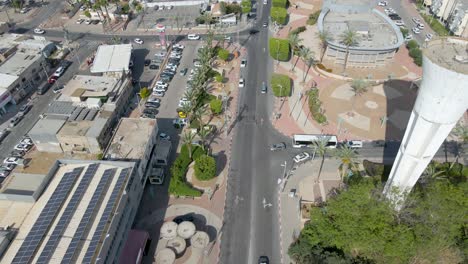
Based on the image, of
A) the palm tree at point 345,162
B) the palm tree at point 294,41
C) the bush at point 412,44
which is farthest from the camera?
the bush at point 412,44

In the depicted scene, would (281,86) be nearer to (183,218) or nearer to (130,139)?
(130,139)

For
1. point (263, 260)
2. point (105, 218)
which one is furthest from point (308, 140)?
point (105, 218)

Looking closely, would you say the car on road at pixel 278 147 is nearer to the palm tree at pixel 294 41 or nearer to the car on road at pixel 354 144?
the car on road at pixel 354 144

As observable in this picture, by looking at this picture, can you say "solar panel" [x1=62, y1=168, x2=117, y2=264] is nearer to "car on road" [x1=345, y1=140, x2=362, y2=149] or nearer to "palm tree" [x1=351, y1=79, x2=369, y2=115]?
"car on road" [x1=345, y1=140, x2=362, y2=149]

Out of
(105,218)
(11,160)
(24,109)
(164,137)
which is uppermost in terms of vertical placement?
(164,137)

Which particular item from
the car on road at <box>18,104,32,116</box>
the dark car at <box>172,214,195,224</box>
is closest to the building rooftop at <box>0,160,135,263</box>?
the dark car at <box>172,214,195,224</box>

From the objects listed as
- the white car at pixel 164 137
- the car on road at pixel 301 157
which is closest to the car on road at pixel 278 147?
the car on road at pixel 301 157

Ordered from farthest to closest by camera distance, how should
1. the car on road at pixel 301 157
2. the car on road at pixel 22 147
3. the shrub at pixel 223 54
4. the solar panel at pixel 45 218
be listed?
1. the shrub at pixel 223 54
2. the car on road at pixel 22 147
3. the car on road at pixel 301 157
4. the solar panel at pixel 45 218

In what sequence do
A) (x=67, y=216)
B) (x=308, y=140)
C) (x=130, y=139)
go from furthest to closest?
1. (x=308, y=140)
2. (x=130, y=139)
3. (x=67, y=216)
